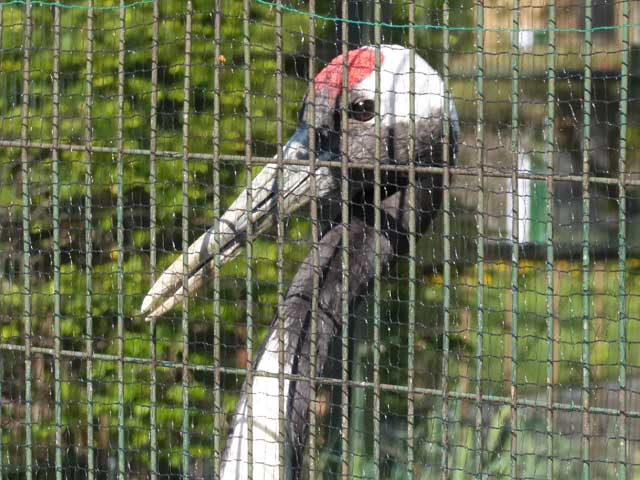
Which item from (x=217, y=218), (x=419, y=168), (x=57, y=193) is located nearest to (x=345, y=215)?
(x=419, y=168)

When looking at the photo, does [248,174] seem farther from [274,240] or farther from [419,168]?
[274,240]

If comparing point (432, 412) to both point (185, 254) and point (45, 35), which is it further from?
point (45, 35)

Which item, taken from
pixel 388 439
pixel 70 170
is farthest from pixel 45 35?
pixel 388 439

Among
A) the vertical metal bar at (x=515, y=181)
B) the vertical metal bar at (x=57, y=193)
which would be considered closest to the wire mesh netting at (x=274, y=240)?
the vertical metal bar at (x=57, y=193)

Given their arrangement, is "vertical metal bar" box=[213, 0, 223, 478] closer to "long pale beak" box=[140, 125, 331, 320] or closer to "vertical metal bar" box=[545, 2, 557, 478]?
"long pale beak" box=[140, 125, 331, 320]

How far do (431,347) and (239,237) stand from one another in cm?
111

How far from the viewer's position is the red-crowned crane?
10.7 feet

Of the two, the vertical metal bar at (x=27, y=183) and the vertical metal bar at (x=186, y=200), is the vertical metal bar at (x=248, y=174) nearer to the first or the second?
the vertical metal bar at (x=186, y=200)

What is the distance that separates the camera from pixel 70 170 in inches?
155

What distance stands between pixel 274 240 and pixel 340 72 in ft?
2.53

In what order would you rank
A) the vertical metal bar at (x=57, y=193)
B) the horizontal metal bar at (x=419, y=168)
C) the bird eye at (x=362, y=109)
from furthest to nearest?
1. the bird eye at (x=362, y=109)
2. the vertical metal bar at (x=57, y=193)
3. the horizontal metal bar at (x=419, y=168)

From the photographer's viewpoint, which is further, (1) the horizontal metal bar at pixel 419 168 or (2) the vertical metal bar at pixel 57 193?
(2) the vertical metal bar at pixel 57 193

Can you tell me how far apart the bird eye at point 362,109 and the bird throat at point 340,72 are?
6cm

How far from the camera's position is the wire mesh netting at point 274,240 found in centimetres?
325
